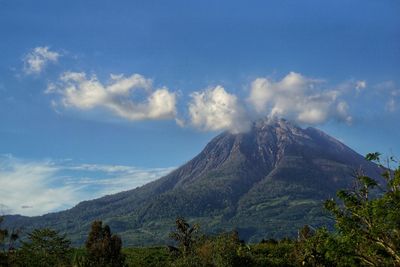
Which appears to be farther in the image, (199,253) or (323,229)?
(199,253)

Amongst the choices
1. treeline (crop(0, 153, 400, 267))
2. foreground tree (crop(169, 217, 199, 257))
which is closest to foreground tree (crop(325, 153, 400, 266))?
treeline (crop(0, 153, 400, 267))

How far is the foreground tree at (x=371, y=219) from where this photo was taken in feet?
110

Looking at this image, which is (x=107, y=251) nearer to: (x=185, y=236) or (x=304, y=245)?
(x=185, y=236)

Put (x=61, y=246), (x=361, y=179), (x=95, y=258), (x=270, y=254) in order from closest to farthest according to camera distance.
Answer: (x=361, y=179)
(x=95, y=258)
(x=61, y=246)
(x=270, y=254)

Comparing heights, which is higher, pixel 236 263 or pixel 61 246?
pixel 61 246

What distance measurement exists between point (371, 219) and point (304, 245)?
74.7ft

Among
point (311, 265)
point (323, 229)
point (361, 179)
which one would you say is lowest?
point (311, 265)

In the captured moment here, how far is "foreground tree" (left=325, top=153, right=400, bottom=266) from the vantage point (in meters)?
33.4

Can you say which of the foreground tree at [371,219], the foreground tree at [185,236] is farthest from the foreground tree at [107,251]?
the foreground tree at [371,219]

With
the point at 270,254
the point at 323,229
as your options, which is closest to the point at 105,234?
the point at 270,254

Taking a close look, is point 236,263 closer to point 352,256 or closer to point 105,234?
point 105,234

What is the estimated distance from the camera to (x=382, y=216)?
33.4m

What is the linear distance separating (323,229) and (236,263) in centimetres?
2125

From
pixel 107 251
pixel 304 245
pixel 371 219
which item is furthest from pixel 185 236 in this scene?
pixel 371 219
